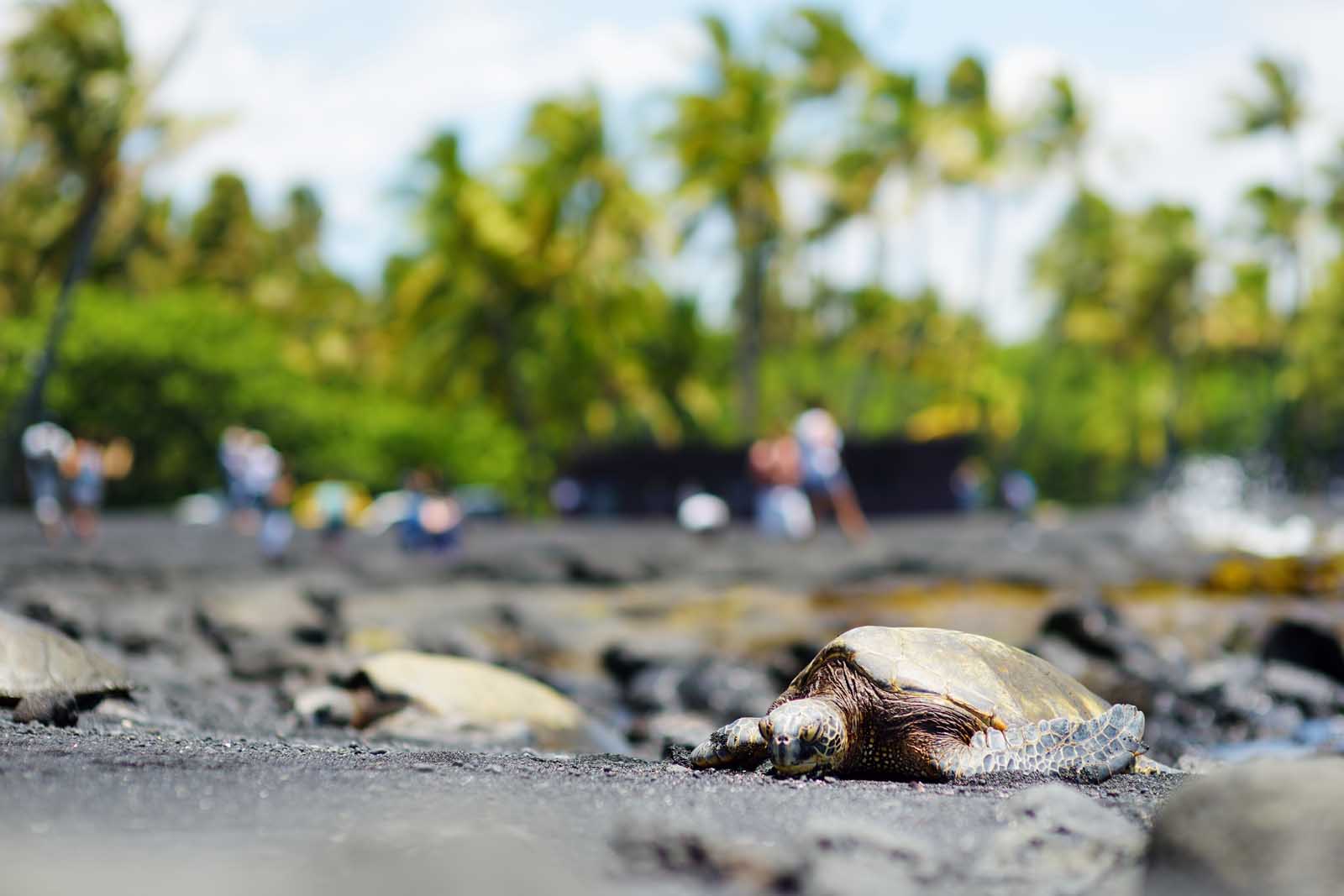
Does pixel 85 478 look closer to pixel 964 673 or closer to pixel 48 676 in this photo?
pixel 48 676

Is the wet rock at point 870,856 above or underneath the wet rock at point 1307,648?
above

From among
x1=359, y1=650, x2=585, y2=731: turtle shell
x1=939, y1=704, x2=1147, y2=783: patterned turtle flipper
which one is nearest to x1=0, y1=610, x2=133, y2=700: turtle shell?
x1=359, y1=650, x2=585, y2=731: turtle shell

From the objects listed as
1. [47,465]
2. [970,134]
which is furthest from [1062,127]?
[47,465]

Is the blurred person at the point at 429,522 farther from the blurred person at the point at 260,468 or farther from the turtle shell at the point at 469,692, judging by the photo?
the turtle shell at the point at 469,692

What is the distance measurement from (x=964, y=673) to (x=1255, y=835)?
1.59 meters

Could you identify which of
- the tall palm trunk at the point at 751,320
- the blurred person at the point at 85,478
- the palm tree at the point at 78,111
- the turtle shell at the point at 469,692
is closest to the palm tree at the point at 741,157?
the tall palm trunk at the point at 751,320

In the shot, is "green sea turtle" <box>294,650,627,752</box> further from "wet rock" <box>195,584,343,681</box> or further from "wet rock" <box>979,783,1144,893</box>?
"wet rock" <box>979,783,1144,893</box>

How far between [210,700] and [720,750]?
3.19m

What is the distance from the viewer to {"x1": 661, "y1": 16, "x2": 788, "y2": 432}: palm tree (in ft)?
103

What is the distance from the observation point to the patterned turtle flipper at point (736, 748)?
12.9 ft

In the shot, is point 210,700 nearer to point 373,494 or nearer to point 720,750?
point 720,750

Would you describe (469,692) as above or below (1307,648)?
above

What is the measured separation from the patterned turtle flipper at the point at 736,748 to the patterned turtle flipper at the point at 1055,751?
0.57 m

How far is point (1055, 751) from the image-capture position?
395 cm
